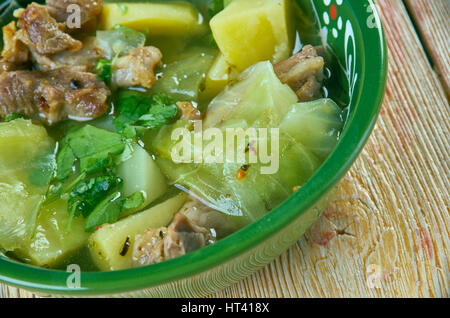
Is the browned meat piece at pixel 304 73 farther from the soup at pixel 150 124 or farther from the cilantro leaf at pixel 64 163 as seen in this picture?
the cilantro leaf at pixel 64 163

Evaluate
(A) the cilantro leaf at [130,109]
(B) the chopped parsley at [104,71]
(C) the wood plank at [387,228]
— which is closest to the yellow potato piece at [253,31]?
(A) the cilantro leaf at [130,109]

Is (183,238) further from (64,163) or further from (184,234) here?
(64,163)

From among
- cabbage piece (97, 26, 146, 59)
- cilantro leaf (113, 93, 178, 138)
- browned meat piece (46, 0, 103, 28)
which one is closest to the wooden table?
cilantro leaf (113, 93, 178, 138)

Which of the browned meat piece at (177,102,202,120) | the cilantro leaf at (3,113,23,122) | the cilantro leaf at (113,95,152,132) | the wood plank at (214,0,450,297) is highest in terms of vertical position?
the browned meat piece at (177,102,202,120)

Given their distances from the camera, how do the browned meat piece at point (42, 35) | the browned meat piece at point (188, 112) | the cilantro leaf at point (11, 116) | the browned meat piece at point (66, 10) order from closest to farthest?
the browned meat piece at point (188, 112) < the cilantro leaf at point (11, 116) < the browned meat piece at point (42, 35) < the browned meat piece at point (66, 10)

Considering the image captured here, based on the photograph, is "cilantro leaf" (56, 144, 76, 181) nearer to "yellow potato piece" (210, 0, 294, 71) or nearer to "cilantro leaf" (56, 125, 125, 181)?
"cilantro leaf" (56, 125, 125, 181)

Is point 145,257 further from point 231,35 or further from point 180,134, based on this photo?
point 231,35
